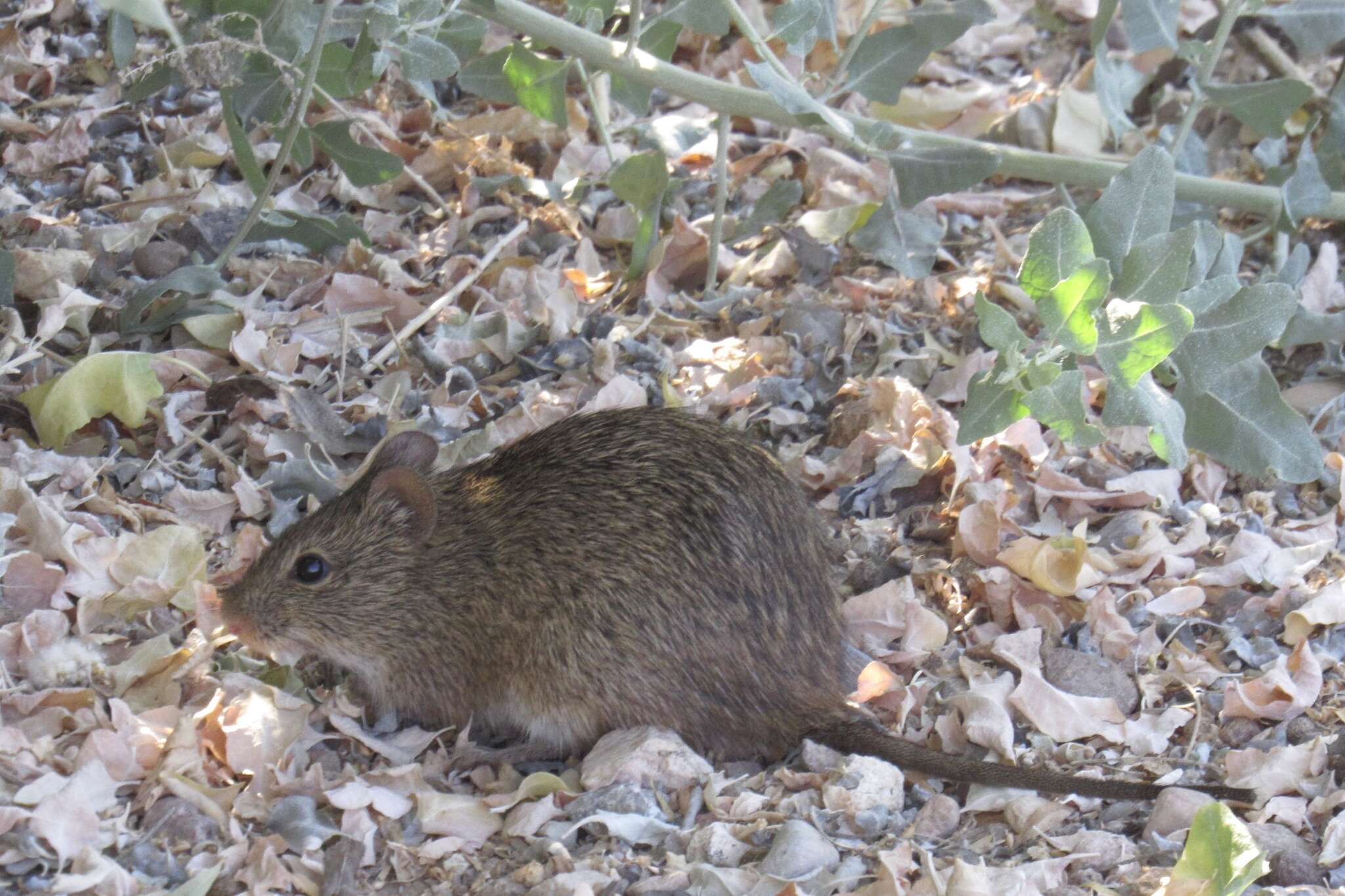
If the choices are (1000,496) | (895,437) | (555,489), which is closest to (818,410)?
(895,437)

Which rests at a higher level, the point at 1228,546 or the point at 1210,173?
the point at 1210,173

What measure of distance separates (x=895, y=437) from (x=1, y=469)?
8.00 feet

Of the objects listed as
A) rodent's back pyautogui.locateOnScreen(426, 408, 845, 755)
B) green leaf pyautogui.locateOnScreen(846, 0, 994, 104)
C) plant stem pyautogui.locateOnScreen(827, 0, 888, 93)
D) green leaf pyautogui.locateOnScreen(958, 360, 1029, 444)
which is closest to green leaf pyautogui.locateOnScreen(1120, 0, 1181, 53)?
green leaf pyautogui.locateOnScreen(846, 0, 994, 104)

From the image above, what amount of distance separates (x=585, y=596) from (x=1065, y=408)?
1241mm

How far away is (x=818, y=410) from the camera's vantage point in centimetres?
465

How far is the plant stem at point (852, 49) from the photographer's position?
4.31m

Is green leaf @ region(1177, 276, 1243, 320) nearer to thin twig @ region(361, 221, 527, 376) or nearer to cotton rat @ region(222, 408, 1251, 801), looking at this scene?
cotton rat @ region(222, 408, 1251, 801)

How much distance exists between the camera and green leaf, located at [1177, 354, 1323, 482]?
3918 mm

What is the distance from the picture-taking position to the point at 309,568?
151 inches

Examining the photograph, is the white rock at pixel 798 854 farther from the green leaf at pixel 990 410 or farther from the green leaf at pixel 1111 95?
the green leaf at pixel 1111 95

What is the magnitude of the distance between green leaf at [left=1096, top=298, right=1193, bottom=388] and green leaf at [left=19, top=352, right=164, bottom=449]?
2.52 m

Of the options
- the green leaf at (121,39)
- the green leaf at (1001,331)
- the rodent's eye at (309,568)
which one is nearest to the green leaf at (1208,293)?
the green leaf at (1001,331)

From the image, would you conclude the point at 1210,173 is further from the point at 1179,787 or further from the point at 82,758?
the point at 82,758

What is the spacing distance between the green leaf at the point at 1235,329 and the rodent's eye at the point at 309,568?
230cm
